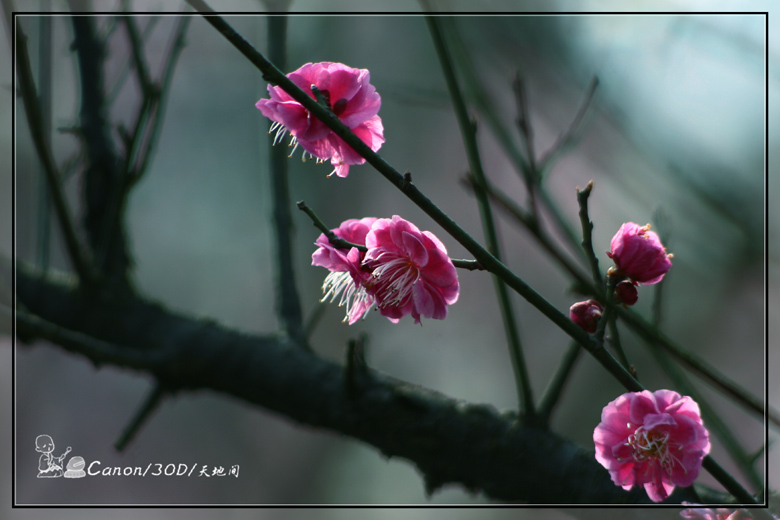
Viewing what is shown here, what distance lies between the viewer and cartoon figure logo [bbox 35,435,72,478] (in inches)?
47.3

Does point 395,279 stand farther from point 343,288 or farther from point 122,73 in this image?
point 122,73

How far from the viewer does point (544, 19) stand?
178cm

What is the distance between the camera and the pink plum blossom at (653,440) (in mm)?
607

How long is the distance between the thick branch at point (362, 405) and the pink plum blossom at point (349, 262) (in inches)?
10.9

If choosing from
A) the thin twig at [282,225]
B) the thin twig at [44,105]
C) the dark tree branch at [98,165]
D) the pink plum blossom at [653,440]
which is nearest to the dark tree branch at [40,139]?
the dark tree branch at [98,165]

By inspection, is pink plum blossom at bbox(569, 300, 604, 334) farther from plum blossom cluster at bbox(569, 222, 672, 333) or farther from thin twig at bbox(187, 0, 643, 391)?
thin twig at bbox(187, 0, 643, 391)

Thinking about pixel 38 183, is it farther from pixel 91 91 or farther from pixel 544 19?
pixel 544 19

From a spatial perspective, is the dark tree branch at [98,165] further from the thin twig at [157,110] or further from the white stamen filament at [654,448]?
the white stamen filament at [654,448]

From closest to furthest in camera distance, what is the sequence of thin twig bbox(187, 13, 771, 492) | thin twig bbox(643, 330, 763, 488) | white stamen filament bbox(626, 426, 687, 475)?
thin twig bbox(187, 13, 771, 492) → white stamen filament bbox(626, 426, 687, 475) → thin twig bbox(643, 330, 763, 488)

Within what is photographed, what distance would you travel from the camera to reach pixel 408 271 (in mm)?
647

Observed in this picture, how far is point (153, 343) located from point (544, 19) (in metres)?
1.50

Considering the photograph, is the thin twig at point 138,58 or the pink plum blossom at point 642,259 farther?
the thin twig at point 138,58

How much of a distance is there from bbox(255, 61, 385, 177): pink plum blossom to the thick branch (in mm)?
450

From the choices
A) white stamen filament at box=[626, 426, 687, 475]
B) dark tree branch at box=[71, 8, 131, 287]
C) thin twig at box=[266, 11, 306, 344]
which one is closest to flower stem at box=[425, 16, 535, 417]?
white stamen filament at box=[626, 426, 687, 475]
